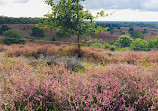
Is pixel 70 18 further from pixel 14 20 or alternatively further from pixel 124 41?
pixel 14 20

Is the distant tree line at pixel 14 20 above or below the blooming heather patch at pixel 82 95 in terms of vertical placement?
above

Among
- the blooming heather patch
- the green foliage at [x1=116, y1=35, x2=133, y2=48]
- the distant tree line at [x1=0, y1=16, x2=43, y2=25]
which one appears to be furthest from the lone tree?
the distant tree line at [x1=0, y1=16, x2=43, y2=25]

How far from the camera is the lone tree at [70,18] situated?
8.37 meters

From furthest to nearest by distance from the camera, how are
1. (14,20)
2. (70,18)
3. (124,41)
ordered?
(14,20) → (124,41) → (70,18)

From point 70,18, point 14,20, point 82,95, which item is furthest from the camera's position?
point 14,20

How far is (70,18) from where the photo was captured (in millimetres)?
8555

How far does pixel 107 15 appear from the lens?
831cm

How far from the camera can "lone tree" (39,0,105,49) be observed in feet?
27.5

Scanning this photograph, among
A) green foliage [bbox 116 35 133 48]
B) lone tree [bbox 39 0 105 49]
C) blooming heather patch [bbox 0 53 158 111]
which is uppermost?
lone tree [bbox 39 0 105 49]

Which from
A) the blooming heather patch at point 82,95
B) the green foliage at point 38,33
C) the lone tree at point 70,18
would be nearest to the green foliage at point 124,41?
the green foliage at point 38,33

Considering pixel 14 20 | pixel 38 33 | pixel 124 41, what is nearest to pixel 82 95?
pixel 124 41

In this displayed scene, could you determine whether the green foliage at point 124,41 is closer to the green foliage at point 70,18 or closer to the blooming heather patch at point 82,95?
the green foliage at point 70,18

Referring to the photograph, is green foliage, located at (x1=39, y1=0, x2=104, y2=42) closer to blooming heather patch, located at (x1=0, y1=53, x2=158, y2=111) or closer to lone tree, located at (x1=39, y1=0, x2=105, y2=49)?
lone tree, located at (x1=39, y1=0, x2=105, y2=49)

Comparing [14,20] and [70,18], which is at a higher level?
[14,20]
